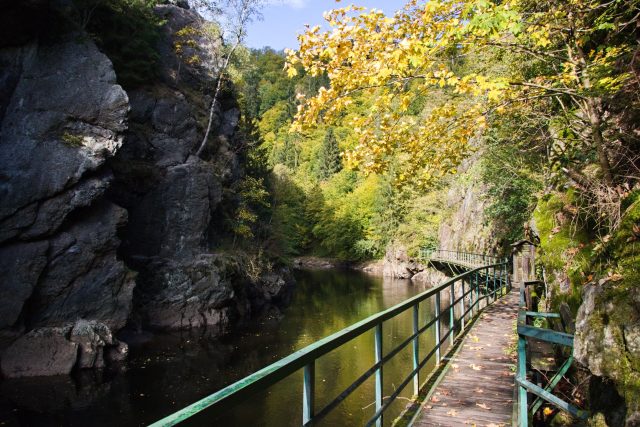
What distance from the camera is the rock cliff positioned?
16769mm

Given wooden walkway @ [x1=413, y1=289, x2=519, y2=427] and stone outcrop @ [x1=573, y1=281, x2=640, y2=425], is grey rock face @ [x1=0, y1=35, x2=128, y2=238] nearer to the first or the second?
wooden walkway @ [x1=413, y1=289, x2=519, y2=427]

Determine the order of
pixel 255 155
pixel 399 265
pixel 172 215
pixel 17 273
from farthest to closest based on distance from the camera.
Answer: pixel 399 265 < pixel 255 155 < pixel 172 215 < pixel 17 273

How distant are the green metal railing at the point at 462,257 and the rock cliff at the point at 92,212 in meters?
14.4

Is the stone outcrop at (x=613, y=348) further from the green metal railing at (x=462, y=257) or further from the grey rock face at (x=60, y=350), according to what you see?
→ the green metal railing at (x=462, y=257)

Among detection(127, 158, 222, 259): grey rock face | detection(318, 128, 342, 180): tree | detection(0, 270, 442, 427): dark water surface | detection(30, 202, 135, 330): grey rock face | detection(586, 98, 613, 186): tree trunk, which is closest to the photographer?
detection(586, 98, 613, 186): tree trunk

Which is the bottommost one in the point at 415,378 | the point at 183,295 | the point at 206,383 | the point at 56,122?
the point at 206,383

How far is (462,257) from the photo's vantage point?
34062 mm

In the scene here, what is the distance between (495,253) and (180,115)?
69.8 feet

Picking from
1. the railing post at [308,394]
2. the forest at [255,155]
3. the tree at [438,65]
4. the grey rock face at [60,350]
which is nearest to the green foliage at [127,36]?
the forest at [255,155]

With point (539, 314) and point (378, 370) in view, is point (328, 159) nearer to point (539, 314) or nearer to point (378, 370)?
point (539, 314)

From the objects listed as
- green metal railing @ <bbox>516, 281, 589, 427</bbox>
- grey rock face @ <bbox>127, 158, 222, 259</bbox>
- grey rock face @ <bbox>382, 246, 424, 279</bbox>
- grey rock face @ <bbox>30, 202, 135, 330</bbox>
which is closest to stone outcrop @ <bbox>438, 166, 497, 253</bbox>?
grey rock face @ <bbox>382, 246, 424, 279</bbox>

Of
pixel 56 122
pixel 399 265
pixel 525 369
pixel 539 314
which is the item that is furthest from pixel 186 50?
pixel 399 265

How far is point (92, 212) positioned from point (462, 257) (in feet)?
83.4

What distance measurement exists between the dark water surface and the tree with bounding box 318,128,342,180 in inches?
2526
